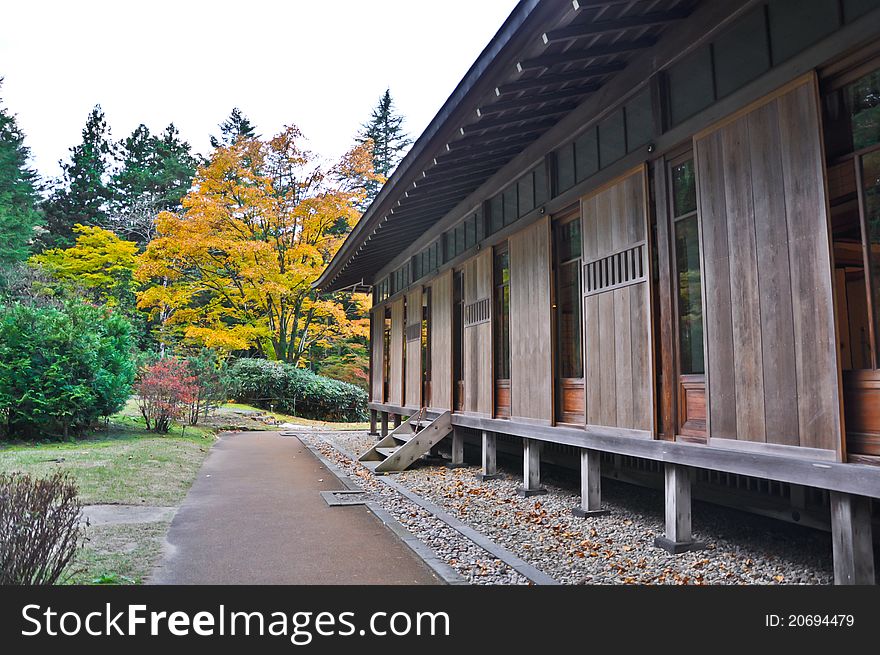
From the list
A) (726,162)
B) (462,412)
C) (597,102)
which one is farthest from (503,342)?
(726,162)

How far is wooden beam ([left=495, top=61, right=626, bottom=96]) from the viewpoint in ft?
17.2

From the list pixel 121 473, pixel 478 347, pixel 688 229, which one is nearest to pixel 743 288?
pixel 688 229

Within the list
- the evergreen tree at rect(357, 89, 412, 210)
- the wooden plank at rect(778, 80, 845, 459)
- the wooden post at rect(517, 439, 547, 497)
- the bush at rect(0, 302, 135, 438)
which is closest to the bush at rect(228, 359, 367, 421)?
the bush at rect(0, 302, 135, 438)

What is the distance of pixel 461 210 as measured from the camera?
9.46m

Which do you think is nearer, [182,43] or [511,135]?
[511,135]

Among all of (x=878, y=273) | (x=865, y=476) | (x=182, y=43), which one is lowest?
(x=865, y=476)

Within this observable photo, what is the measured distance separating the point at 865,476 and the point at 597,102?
13.3ft

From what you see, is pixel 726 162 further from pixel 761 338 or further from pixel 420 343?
pixel 420 343

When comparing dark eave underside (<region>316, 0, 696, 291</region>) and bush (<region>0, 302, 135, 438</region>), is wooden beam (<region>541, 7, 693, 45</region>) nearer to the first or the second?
dark eave underside (<region>316, 0, 696, 291</region>)

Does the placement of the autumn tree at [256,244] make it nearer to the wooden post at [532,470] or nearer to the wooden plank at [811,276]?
the wooden post at [532,470]

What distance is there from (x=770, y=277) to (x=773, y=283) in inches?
1.8

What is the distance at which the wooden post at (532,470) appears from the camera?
7258mm

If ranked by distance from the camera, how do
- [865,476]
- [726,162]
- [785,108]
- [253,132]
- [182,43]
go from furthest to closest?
[253,132]
[182,43]
[726,162]
[785,108]
[865,476]

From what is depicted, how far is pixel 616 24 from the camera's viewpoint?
450cm
